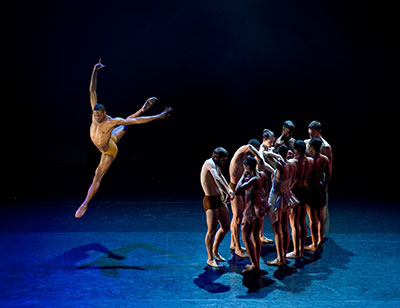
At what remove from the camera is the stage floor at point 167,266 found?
401 centimetres

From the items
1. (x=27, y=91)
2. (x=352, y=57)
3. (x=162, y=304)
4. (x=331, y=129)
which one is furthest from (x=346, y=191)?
(x=27, y=91)

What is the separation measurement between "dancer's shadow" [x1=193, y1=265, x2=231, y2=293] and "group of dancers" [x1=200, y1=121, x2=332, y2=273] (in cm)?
13

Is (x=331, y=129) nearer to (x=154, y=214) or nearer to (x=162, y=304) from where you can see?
(x=154, y=214)

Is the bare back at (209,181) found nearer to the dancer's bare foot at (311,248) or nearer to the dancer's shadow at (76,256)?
the dancer's shadow at (76,256)

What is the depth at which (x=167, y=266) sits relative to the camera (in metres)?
4.91

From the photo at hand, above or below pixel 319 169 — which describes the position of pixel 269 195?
below

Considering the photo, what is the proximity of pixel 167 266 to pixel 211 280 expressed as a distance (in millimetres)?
655

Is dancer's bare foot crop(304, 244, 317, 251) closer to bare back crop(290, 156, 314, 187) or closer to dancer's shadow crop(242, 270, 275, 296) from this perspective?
bare back crop(290, 156, 314, 187)

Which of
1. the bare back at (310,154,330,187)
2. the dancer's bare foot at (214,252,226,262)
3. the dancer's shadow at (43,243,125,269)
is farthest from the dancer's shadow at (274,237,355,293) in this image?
the dancer's shadow at (43,243,125,269)

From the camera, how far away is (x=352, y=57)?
1192cm

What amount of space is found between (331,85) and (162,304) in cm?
987

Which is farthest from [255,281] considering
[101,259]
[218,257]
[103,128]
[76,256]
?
[103,128]

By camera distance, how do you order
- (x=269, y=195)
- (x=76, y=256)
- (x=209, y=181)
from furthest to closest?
(x=76, y=256) < (x=269, y=195) < (x=209, y=181)

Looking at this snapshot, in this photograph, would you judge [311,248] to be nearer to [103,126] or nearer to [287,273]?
[287,273]
